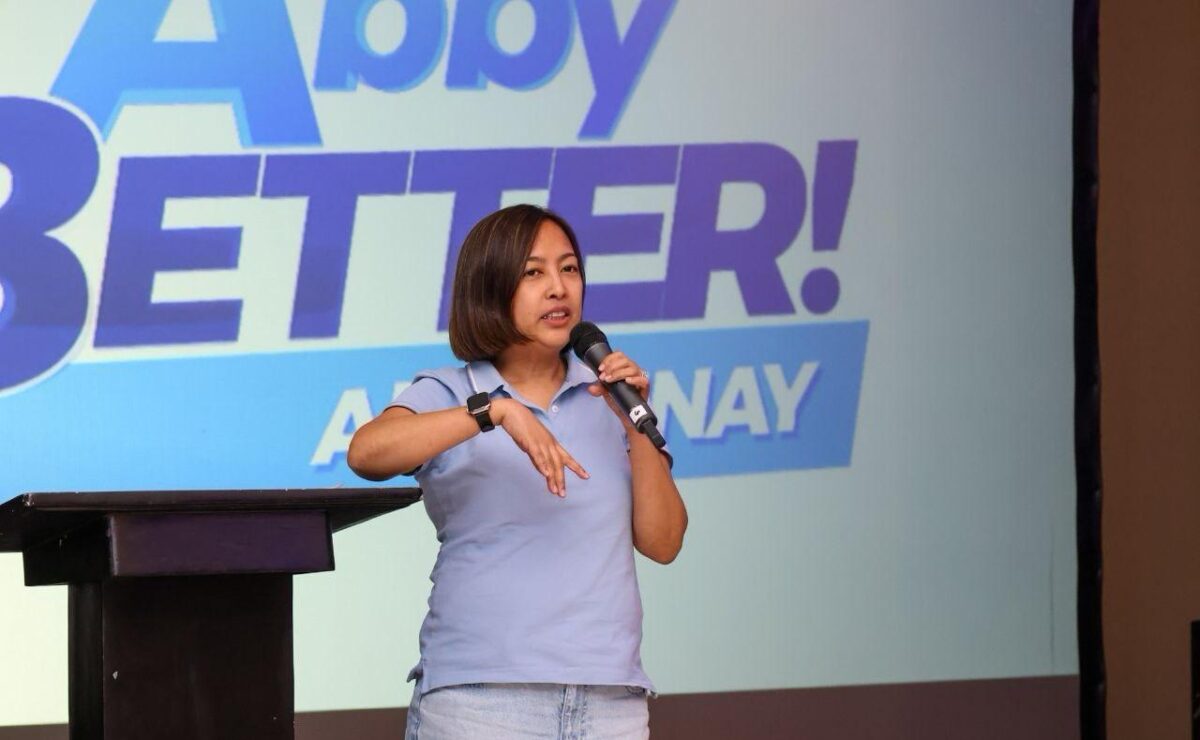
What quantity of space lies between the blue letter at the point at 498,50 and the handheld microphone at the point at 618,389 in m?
1.71

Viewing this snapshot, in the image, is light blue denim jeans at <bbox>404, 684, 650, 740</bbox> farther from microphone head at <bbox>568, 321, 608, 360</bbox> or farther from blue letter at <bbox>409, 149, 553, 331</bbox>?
blue letter at <bbox>409, 149, 553, 331</bbox>

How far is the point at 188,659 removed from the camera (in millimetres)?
1684

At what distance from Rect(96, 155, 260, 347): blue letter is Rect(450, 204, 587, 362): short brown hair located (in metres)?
1.58

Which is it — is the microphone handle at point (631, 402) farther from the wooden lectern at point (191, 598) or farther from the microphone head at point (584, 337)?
the wooden lectern at point (191, 598)

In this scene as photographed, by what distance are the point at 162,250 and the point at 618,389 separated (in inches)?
72.4

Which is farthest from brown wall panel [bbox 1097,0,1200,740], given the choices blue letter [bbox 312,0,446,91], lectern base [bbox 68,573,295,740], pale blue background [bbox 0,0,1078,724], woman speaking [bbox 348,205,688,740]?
lectern base [bbox 68,573,295,740]

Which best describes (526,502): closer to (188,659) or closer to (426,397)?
(426,397)

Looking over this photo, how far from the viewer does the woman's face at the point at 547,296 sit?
1.81m

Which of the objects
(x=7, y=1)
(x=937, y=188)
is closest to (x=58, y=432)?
(x=7, y=1)

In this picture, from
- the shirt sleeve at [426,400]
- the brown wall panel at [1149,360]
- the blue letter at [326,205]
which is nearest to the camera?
the shirt sleeve at [426,400]

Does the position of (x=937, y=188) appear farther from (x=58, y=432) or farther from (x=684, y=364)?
(x=58, y=432)

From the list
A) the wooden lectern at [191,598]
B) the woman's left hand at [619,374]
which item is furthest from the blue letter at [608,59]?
the wooden lectern at [191,598]

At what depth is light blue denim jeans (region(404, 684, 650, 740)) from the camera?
5.49 feet

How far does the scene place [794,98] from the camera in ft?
11.9
